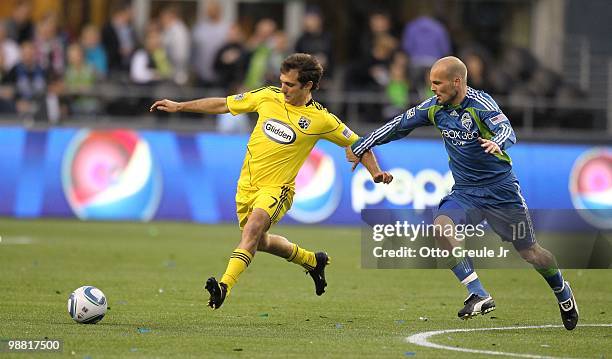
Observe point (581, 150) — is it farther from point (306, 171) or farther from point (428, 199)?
point (306, 171)

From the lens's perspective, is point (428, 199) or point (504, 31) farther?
point (504, 31)

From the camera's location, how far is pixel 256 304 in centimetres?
1171

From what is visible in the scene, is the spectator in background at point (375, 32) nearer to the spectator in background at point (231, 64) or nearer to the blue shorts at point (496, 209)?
the spectator in background at point (231, 64)

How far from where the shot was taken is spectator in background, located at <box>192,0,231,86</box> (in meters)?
24.3

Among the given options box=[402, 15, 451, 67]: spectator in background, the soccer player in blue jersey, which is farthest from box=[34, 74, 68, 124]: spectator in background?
the soccer player in blue jersey

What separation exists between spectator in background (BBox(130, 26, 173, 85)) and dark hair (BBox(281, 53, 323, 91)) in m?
12.6

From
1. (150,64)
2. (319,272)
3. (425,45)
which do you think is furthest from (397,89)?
(319,272)

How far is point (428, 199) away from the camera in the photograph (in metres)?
20.6

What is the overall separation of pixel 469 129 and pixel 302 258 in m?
2.26

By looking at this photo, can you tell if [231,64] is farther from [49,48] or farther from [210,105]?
[210,105]

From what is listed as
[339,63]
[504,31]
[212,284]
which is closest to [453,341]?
[212,284]

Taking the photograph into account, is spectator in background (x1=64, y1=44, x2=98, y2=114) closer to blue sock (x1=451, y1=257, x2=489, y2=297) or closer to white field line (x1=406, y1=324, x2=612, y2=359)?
blue sock (x1=451, y1=257, x2=489, y2=297)

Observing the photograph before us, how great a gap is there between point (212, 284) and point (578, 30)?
2082cm

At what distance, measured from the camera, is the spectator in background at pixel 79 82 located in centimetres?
2273
